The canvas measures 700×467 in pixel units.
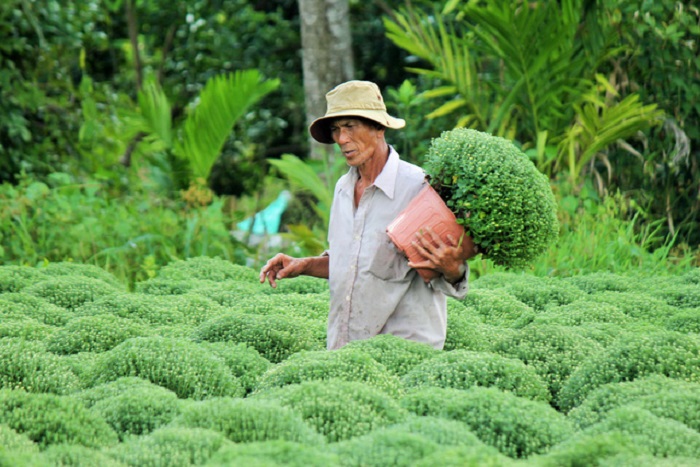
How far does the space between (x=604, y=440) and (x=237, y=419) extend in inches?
42.4

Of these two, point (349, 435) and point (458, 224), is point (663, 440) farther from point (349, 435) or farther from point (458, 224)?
point (458, 224)

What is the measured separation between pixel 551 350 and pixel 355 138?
1.16 metres

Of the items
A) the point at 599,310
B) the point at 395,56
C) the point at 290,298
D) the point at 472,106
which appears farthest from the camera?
the point at 395,56

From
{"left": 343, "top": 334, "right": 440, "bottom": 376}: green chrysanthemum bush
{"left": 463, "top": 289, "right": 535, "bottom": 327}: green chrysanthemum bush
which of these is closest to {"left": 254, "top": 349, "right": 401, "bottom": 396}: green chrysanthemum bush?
{"left": 343, "top": 334, "right": 440, "bottom": 376}: green chrysanthemum bush

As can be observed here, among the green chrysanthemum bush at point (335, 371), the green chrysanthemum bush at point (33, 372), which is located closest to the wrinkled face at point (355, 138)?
the green chrysanthemum bush at point (335, 371)

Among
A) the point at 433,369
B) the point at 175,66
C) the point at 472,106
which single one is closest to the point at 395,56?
the point at 175,66

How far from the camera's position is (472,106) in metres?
8.18

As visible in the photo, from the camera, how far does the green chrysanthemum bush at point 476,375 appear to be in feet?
11.8

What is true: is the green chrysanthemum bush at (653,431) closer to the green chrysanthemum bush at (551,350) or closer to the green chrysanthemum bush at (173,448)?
the green chrysanthemum bush at (551,350)

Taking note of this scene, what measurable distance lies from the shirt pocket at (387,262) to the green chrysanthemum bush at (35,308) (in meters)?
1.69

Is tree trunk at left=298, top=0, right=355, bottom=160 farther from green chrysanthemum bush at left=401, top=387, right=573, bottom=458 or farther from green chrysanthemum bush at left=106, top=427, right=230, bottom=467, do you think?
green chrysanthemum bush at left=106, top=427, right=230, bottom=467

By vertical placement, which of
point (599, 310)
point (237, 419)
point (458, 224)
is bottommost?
point (599, 310)

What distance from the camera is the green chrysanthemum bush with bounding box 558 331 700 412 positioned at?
369 centimetres

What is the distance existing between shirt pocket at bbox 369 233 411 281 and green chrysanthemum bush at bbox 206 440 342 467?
1353 millimetres
